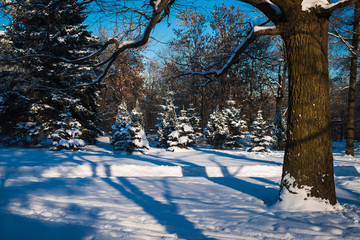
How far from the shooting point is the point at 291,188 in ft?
10.8

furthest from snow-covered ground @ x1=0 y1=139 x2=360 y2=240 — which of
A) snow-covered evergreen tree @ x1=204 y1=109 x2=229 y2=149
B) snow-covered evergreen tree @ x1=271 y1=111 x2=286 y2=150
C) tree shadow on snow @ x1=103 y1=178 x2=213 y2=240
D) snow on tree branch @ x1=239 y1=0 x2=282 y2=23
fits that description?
snow-covered evergreen tree @ x1=271 y1=111 x2=286 y2=150

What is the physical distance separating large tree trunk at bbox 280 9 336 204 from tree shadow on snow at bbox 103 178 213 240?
1.75 m

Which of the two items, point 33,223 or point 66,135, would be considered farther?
point 66,135

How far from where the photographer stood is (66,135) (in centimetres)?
1186

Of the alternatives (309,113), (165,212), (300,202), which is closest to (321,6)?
(309,113)

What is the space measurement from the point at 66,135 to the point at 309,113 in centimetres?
1202

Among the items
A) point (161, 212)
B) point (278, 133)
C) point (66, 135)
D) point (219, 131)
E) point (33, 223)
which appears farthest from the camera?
point (278, 133)

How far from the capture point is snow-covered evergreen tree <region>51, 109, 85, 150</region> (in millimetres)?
11469

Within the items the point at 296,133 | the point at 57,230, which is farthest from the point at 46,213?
the point at 296,133

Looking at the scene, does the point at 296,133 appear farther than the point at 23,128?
No

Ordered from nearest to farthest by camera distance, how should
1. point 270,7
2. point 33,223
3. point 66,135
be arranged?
point 33,223 → point 270,7 → point 66,135

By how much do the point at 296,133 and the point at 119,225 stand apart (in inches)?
112

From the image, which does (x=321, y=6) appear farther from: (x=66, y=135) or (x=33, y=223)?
(x=66, y=135)

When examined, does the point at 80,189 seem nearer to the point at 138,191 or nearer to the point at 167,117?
the point at 138,191
